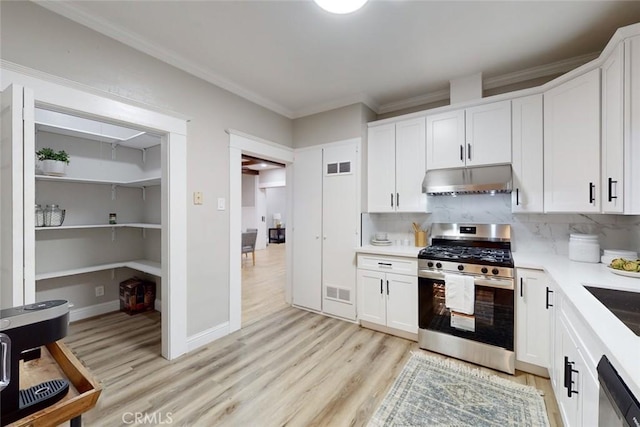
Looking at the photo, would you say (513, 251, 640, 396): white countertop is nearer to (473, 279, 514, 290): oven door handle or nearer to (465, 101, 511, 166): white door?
(473, 279, 514, 290): oven door handle

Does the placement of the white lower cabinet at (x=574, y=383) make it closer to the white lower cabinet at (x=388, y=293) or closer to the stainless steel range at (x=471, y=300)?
the stainless steel range at (x=471, y=300)

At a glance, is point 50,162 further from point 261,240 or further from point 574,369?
point 261,240

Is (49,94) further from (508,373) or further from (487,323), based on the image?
(508,373)

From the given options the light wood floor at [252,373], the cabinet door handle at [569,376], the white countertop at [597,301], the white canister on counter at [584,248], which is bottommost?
the light wood floor at [252,373]

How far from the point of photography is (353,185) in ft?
11.0

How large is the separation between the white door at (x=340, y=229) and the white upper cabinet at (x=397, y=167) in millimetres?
251

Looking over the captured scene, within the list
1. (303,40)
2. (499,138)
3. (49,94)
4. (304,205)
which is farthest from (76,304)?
(499,138)

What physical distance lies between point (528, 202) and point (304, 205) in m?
2.51

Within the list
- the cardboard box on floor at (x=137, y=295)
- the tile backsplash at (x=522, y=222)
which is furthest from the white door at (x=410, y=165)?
the cardboard box on floor at (x=137, y=295)

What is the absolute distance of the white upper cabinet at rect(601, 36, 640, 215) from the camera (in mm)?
1671

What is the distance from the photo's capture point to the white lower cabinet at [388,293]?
2.81m

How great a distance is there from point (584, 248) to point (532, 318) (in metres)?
0.74

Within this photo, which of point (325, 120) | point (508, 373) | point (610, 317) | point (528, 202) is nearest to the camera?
point (610, 317)

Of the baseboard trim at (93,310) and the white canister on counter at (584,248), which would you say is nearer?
the white canister on counter at (584,248)
